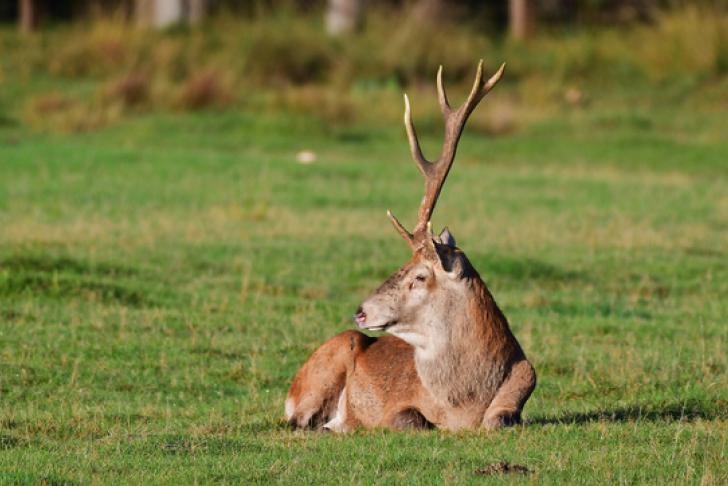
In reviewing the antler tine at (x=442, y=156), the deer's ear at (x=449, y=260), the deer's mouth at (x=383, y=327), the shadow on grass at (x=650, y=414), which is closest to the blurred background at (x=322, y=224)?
the shadow on grass at (x=650, y=414)

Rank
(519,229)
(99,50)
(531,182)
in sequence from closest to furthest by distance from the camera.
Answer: (519,229) < (531,182) < (99,50)

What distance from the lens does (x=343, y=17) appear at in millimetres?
36406

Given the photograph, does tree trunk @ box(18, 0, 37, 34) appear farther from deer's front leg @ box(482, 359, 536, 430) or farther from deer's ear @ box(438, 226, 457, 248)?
deer's front leg @ box(482, 359, 536, 430)

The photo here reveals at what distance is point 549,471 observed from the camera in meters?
7.52

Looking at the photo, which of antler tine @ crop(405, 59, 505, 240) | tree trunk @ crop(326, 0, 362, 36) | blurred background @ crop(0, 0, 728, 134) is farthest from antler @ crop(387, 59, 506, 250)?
tree trunk @ crop(326, 0, 362, 36)

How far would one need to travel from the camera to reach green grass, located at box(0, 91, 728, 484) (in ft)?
26.1

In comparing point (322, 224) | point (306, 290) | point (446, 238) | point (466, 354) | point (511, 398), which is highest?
point (446, 238)

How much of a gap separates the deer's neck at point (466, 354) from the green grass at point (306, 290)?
0.33 m

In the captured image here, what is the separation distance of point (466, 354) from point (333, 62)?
25938 millimetres

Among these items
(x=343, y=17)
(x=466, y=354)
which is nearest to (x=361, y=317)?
(x=466, y=354)

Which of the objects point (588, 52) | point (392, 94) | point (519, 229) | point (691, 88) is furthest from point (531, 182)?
point (588, 52)

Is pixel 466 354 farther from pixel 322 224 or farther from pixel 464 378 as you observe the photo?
pixel 322 224

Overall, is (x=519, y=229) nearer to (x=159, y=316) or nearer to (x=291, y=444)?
(x=159, y=316)

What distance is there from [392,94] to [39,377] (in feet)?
69.6
